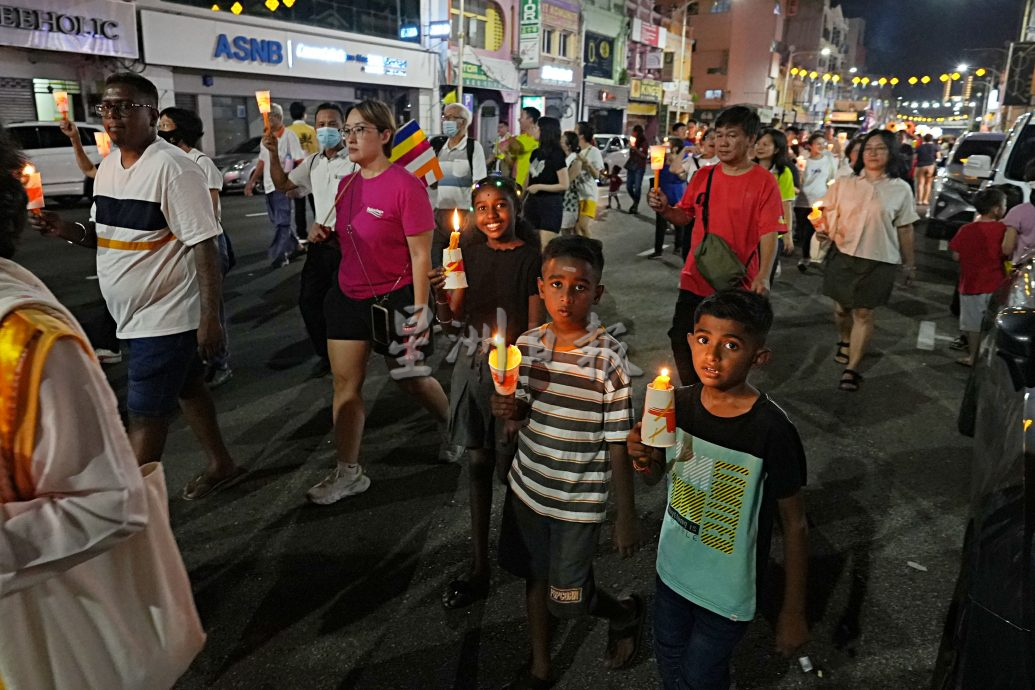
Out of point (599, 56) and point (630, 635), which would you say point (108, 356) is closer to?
point (630, 635)

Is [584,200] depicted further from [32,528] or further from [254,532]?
[32,528]

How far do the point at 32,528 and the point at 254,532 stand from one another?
255 centimetres

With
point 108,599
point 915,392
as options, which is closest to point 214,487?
point 108,599

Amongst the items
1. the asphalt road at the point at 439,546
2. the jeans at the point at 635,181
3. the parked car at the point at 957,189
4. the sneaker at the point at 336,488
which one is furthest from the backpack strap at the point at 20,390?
the jeans at the point at 635,181

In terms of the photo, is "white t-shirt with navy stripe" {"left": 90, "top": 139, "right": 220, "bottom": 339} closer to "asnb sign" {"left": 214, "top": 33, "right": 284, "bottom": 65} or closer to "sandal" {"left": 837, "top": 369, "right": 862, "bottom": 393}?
"sandal" {"left": 837, "top": 369, "right": 862, "bottom": 393}

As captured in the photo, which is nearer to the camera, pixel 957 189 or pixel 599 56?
pixel 957 189

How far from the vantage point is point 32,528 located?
127cm

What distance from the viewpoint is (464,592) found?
10.3 feet

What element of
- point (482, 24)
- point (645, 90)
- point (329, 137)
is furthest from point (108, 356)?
point (645, 90)

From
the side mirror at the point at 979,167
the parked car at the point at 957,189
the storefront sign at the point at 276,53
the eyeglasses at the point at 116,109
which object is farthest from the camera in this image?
the storefront sign at the point at 276,53

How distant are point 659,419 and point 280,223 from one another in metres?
8.49

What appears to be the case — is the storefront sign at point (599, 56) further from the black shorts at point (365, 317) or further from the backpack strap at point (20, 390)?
the backpack strap at point (20, 390)

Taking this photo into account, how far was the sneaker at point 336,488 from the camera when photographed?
13.0 feet

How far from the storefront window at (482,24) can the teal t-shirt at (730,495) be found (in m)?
33.0
